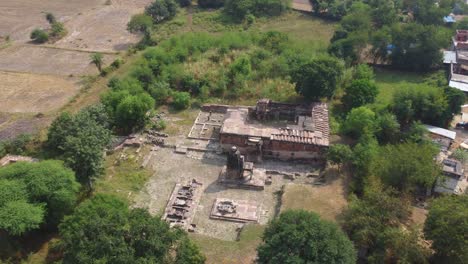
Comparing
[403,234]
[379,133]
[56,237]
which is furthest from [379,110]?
[56,237]

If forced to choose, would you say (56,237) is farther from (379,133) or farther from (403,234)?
(379,133)

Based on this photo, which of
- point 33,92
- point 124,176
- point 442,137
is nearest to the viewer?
point 124,176

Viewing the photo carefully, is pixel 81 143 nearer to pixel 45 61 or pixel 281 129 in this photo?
pixel 281 129

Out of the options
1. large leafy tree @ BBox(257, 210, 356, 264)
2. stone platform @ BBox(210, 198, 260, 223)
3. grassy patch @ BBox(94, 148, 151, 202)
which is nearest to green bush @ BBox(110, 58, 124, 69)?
grassy patch @ BBox(94, 148, 151, 202)

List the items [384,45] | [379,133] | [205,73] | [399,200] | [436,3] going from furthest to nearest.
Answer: [436,3] < [384,45] < [205,73] < [379,133] < [399,200]

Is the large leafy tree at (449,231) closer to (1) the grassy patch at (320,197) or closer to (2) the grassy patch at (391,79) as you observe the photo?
(1) the grassy patch at (320,197)

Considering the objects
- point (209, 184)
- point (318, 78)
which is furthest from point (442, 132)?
point (209, 184)

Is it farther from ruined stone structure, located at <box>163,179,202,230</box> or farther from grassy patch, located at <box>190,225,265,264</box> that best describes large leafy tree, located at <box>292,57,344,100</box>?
grassy patch, located at <box>190,225,265,264</box>
